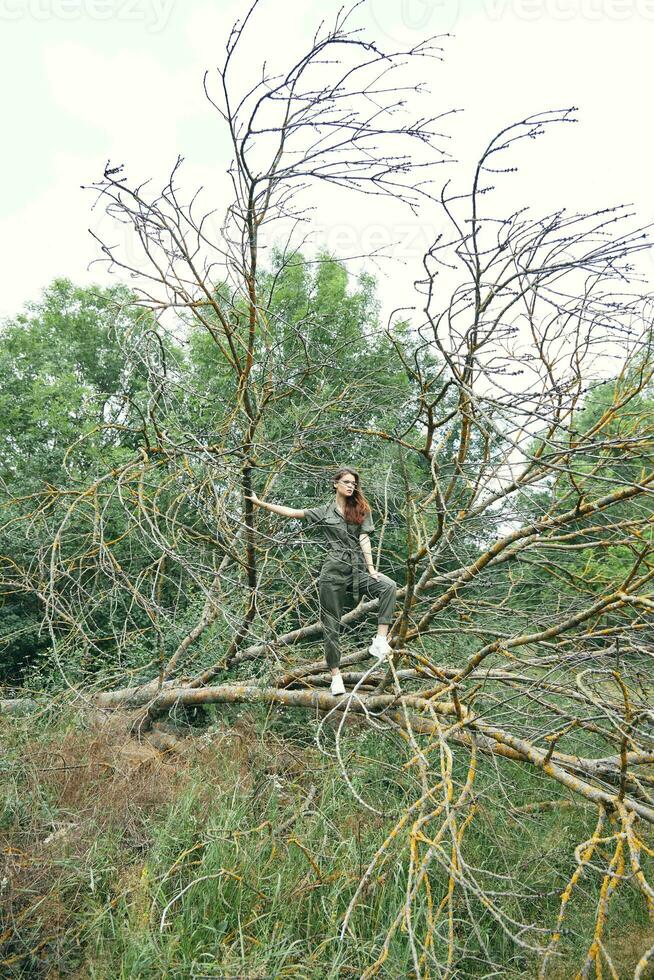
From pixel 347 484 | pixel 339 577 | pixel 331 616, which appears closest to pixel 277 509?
pixel 347 484

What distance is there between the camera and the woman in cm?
486

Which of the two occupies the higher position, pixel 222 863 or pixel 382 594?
pixel 382 594

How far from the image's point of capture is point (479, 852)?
16.2 ft

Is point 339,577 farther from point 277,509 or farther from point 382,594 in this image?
point 277,509

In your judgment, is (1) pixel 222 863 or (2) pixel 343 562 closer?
(1) pixel 222 863

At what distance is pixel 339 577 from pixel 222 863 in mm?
1848

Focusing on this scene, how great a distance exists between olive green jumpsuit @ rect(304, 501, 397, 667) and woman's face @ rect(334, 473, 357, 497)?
0.19m

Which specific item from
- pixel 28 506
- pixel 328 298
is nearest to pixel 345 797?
pixel 28 506

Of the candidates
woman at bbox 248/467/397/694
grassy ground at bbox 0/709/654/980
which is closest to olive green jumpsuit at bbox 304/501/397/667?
woman at bbox 248/467/397/694

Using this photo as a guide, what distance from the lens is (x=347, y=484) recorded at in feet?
16.4

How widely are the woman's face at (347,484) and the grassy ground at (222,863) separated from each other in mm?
1631

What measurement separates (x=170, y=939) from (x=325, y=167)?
400 centimetres

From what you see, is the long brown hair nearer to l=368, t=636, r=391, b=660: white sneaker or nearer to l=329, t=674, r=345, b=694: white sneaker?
l=368, t=636, r=391, b=660: white sneaker

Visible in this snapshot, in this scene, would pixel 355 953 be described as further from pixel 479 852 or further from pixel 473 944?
pixel 479 852
